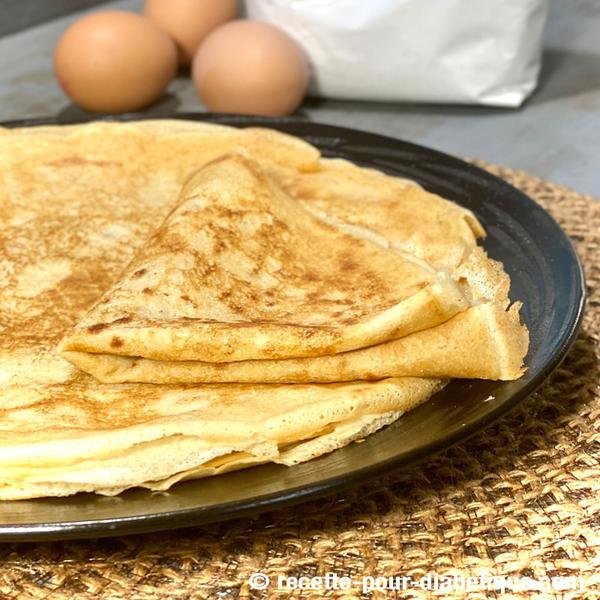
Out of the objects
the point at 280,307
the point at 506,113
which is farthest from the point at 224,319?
the point at 506,113

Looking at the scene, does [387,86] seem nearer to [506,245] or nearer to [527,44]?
[527,44]

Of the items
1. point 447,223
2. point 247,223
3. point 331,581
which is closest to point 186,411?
point 331,581

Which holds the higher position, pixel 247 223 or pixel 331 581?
pixel 247 223

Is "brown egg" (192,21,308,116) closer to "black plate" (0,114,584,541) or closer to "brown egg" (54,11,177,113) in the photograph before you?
"brown egg" (54,11,177,113)

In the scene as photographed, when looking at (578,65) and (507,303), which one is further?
(578,65)

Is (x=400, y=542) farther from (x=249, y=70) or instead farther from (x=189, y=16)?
(x=189, y=16)

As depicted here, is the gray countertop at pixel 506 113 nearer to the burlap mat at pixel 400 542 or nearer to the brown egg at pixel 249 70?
the brown egg at pixel 249 70
